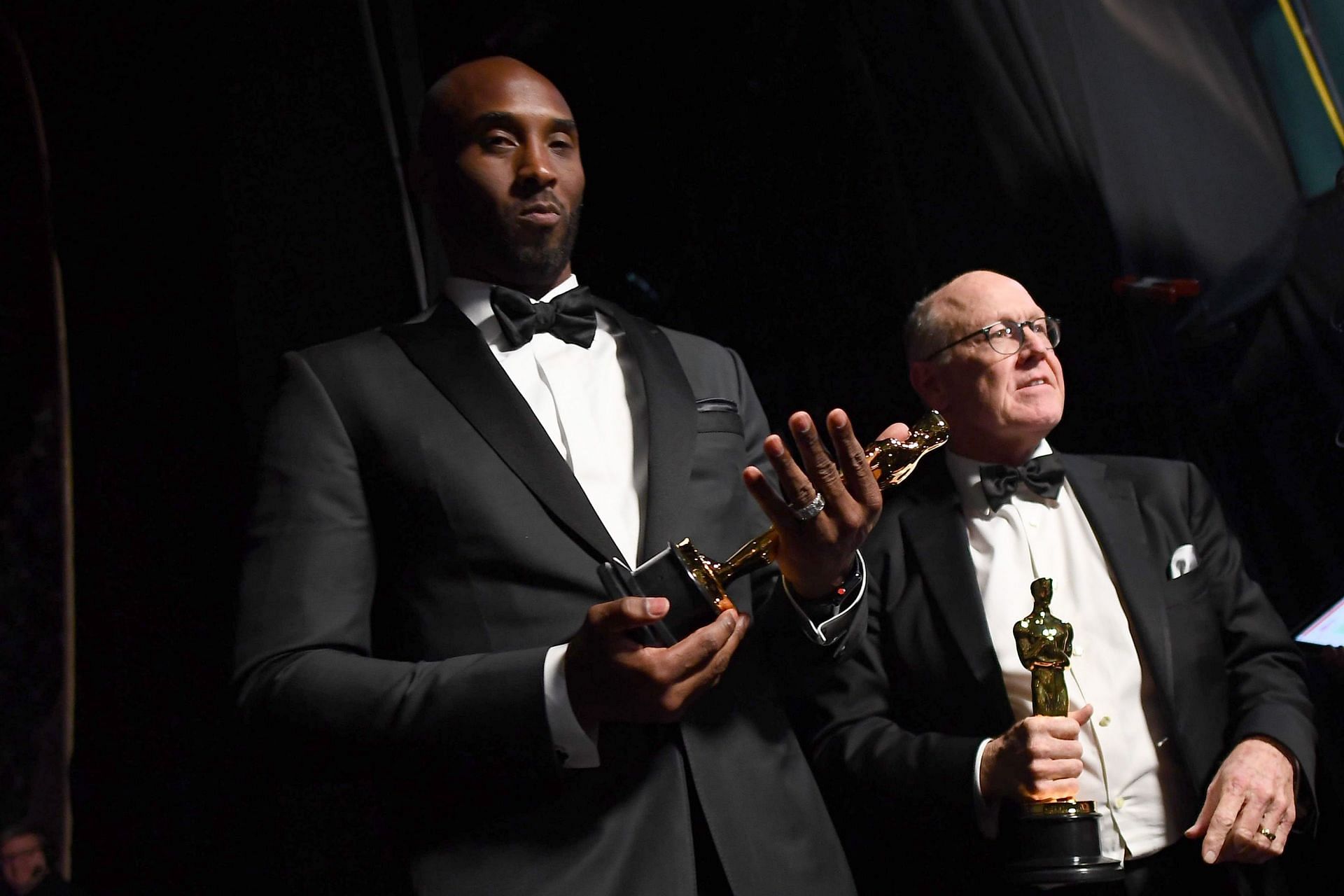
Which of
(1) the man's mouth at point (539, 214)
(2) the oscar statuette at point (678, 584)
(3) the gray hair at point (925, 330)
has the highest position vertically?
(1) the man's mouth at point (539, 214)

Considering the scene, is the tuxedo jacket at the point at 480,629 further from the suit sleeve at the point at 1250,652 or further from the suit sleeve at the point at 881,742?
the suit sleeve at the point at 1250,652

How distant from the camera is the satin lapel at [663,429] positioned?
1486 mm

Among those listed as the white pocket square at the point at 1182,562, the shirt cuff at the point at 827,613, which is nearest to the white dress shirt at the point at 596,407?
the shirt cuff at the point at 827,613

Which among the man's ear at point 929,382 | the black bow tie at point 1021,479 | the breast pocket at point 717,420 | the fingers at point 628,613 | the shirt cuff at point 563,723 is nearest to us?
the fingers at point 628,613

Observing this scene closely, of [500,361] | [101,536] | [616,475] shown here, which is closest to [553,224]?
[500,361]

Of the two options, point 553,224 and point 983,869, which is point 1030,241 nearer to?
point 553,224

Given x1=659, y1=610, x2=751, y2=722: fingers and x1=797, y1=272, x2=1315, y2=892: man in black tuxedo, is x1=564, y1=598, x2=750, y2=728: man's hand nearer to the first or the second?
x1=659, y1=610, x2=751, y2=722: fingers

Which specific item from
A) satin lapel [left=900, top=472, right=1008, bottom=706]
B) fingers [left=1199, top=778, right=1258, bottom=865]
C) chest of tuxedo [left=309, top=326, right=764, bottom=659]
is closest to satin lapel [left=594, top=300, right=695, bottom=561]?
chest of tuxedo [left=309, top=326, right=764, bottom=659]

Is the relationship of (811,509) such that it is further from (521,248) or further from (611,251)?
(611,251)

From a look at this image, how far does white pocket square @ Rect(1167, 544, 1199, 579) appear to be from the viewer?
1.84 metres

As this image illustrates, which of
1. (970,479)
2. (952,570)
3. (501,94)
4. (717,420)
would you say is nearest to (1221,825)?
(952,570)

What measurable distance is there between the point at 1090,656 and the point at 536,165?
1145mm

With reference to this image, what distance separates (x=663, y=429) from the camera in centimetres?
159

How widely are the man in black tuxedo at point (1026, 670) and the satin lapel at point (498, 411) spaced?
371 millimetres
